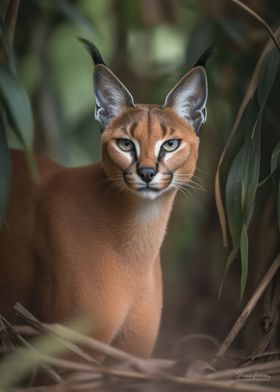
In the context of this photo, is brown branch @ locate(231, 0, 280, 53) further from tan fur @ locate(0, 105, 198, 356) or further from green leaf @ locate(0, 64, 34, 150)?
green leaf @ locate(0, 64, 34, 150)

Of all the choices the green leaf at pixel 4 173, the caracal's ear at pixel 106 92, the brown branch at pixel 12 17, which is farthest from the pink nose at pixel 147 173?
the brown branch at pixel 12 17

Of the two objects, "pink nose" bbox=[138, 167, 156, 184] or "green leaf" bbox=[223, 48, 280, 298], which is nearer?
"pink nose" bbox=[138, 167, 156, 184]

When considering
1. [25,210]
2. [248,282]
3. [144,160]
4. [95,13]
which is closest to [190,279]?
[248,282]

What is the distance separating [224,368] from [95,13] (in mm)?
2580

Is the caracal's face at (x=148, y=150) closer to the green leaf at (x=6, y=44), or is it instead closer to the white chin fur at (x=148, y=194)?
the white chin fur at (x=148, y=194)

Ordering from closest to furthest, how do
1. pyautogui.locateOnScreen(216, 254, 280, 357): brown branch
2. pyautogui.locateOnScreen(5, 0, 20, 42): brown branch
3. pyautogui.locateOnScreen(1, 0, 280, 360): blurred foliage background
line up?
pyautogui.locateOnScreen(5, 0, 20, 42): brown branch < pyautogui.locateOnScreen(216, 254, 280, 357): brown branch < pyautogui.locateOnScreen(1, 0, 280, 360): blurred foliage background

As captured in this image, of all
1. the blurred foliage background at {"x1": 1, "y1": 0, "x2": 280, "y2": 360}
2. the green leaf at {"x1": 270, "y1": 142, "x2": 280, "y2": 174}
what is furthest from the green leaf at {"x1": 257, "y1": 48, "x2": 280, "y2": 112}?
the blurred foliage background at {"x1": 1, "y1": 0, "x2": 280, "y2": 360}

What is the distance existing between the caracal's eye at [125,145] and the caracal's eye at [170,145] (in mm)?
68

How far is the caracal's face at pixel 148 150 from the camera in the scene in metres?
2.06

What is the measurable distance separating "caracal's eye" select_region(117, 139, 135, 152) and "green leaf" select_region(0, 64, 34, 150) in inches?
8.6

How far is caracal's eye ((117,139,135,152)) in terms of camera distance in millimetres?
2082

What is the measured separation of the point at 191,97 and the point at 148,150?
0.18 metres

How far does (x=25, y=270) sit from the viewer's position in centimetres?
231

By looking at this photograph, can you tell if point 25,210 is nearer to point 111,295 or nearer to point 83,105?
point 111,295
